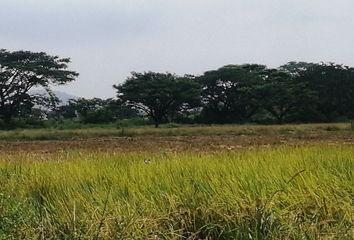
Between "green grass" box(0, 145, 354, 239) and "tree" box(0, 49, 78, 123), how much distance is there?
33.7m

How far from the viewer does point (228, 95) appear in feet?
136

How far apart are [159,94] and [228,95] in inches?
205

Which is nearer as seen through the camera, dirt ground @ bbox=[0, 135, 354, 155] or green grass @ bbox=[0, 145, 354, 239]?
green grass @ bbox=[0, 145, 354, 239]

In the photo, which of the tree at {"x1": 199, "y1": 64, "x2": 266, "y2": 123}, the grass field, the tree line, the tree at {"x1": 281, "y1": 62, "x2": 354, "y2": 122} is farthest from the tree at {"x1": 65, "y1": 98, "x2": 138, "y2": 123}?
the grass field

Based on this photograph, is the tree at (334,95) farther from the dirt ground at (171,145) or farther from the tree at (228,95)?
the dirt ground at (171,145)

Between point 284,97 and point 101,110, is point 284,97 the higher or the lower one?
the higher one

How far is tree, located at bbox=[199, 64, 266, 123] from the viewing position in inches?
1615

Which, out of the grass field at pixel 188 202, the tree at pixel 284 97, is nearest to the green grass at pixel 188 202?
the grass field at pixel 188 202

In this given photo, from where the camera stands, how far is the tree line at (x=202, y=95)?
130 ft

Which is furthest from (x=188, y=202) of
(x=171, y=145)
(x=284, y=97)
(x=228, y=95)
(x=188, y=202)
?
Result: (x=228, y=95)

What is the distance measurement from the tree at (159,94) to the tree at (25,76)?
463 cm

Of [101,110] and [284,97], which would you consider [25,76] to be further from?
[284,97]

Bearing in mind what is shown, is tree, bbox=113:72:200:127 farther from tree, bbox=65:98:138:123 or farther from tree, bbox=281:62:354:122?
tree, bbox=281:62:354:122

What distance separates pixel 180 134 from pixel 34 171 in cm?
2106
